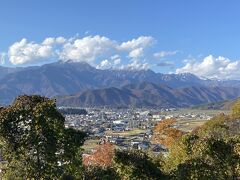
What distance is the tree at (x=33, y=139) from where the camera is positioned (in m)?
35.4

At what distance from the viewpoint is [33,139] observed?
35250 mm

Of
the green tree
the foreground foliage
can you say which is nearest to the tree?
the foreground foliage

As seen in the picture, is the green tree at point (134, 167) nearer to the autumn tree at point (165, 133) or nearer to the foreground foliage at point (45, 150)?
the foreground foliage at point (45, 150)

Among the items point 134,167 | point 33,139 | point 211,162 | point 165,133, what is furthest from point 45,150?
point 165,133

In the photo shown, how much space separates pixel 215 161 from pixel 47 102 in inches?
706

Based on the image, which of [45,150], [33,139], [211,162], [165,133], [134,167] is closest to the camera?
[33,139]

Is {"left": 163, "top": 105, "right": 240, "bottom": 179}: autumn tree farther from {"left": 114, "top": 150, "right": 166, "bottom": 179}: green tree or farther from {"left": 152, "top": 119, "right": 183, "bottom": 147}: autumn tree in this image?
{"left": 152, "top": 119, "right": 183, "bottom": 147}: autumn tree

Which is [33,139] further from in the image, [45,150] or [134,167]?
[134,167]

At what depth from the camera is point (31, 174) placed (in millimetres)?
35750

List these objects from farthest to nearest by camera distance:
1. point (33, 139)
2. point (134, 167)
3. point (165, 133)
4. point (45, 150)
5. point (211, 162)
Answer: point (165, 133), point (211, 162), point (134, 167), point (45, 150), point (33, 139)

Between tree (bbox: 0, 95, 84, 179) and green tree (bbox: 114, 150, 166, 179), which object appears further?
green tree (bbox: 114, 150, 166, 179)

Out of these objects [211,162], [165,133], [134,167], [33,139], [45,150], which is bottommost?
[165,133]

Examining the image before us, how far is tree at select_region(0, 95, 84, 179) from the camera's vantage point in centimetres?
3538

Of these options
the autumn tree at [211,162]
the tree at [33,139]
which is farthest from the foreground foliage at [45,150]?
the autumn tree at [211,162]
